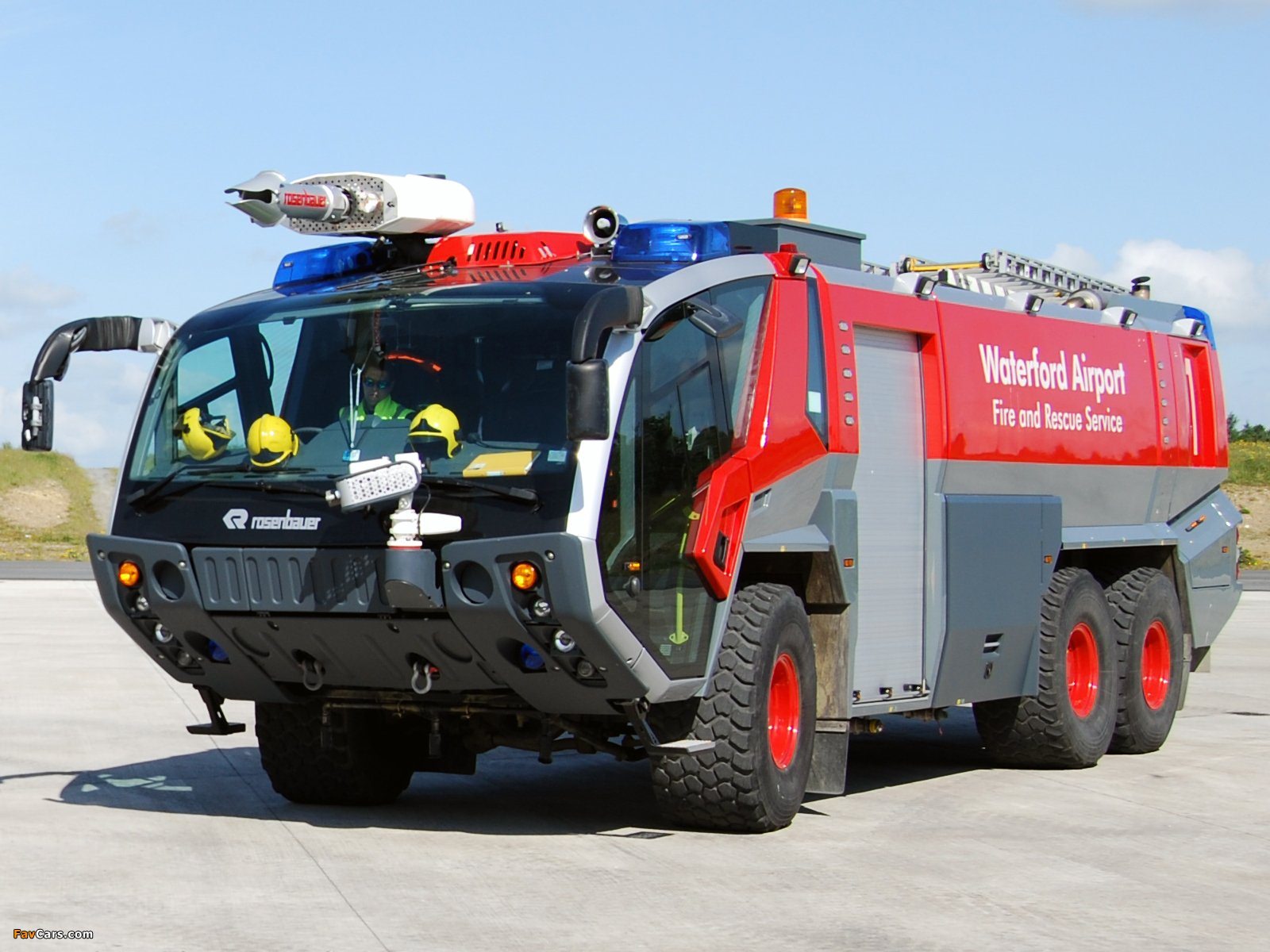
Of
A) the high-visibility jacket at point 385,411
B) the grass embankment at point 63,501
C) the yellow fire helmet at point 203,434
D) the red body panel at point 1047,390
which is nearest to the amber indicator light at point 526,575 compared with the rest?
the high-visibility jacket at point 385,411

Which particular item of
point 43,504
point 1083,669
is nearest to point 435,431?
point 1083,669

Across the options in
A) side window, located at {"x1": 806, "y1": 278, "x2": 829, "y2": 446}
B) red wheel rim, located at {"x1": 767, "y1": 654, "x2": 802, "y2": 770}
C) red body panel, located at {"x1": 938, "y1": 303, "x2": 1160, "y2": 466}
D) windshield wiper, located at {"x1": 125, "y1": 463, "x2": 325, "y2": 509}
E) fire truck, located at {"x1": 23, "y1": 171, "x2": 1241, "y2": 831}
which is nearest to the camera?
fire truck, located at {"x1": 23, "y1": 171, "x2": 1241, "y2": 831}

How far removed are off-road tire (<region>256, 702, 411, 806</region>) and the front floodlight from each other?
2019mm

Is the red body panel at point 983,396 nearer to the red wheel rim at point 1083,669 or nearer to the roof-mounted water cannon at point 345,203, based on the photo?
the red wheel rim at point 1083,669

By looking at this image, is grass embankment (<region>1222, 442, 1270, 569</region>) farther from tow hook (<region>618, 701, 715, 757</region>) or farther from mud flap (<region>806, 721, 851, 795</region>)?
tow hook (<region>618, 701, 715, 757</region>)

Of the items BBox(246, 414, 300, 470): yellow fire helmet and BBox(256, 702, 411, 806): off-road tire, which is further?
BBox(256, 702, 411, 806): off-road tire

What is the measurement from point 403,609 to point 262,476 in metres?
→ 0.99

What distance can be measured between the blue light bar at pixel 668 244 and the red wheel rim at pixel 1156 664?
18.6 feet

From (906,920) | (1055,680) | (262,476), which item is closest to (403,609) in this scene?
(262,476)

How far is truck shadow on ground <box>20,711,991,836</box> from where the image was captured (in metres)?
10.1

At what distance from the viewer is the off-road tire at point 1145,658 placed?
13.5 meters

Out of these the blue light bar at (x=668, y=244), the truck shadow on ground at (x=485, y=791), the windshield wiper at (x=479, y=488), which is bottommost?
the truck shadow on ground at (x=485, y=791)

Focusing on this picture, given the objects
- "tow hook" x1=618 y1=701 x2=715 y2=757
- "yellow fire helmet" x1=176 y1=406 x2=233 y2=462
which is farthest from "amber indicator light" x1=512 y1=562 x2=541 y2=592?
"yellow fire helmet" x1=176 y1=406 x2=233 y2=462

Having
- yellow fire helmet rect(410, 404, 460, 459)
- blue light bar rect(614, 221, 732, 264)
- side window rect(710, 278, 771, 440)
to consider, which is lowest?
yellow fire helmet rect(410, 404, 460, 459)
